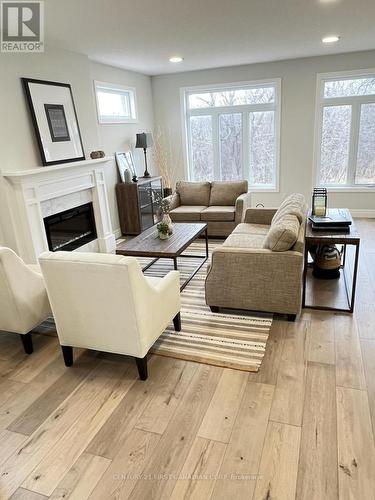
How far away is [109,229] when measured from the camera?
514 cm

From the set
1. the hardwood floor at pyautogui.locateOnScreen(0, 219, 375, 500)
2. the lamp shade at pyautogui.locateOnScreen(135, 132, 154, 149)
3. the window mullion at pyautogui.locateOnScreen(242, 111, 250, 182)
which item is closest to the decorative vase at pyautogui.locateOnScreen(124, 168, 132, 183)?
the lamp shade at pyautogui.locateOnScreen(135, 132, 154, 149)

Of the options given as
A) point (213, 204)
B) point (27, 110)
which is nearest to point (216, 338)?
point (27, 110)

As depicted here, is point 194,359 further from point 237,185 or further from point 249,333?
point 237,185

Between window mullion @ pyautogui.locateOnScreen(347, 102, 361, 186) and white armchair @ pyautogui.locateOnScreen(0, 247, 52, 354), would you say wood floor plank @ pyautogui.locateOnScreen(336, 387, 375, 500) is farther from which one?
window mullion @ pyautogui.locateOnScreen(347, 102, 361, 186)

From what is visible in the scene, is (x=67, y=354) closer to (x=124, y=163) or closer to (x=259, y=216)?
(x=259, y=216)

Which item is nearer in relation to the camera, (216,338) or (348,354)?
(348,354)

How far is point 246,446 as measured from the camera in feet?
5.83

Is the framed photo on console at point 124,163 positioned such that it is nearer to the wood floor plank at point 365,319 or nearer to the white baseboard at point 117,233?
the white baseboard at point 117,233

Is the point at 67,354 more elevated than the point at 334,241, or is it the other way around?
the point at 334,241

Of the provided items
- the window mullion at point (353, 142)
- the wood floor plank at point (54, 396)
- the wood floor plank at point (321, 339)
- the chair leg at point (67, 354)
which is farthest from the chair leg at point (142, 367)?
the window mullion at point (353, 142)

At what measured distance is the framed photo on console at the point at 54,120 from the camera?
3730 mm

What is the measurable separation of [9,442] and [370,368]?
2.18 m

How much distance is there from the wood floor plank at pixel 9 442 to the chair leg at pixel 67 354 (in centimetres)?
59

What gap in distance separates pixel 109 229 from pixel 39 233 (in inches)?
56.9
